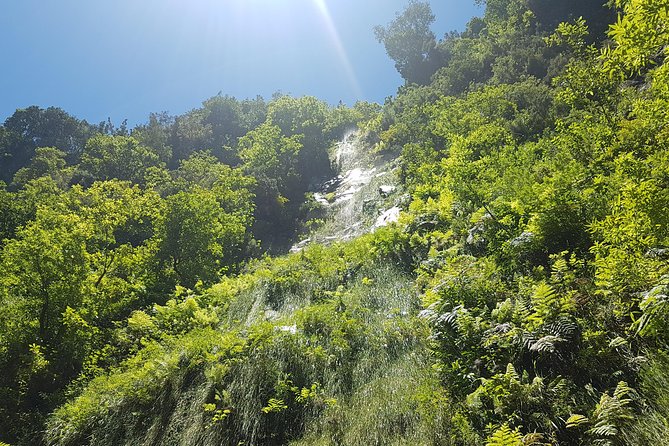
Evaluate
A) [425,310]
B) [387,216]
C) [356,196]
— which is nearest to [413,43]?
[356,196]

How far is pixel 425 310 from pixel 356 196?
1708 cm

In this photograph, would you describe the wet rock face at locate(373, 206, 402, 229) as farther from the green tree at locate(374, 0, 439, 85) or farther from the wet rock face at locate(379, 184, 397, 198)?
the green tree at locate(374, 0, 439, 85)

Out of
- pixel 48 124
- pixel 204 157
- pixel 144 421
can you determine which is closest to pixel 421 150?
pixel 144 421

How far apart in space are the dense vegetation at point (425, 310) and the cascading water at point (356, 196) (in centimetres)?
202

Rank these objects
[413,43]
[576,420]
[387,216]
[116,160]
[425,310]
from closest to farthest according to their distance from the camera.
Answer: [576,420] → [425,310] → [387,216] → [116,160] → [413,43]

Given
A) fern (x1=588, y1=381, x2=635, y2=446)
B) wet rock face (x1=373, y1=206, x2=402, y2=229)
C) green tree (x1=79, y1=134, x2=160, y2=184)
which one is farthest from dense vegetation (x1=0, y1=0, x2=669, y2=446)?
green tree (x1=79, y1=134, x2=160, y2=184)

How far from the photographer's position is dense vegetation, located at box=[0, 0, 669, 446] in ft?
14.3

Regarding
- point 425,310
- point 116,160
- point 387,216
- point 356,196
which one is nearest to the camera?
point 425,310

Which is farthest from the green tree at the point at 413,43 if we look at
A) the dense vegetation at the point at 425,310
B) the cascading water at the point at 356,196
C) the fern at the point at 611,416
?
the fern at the point at 611,416

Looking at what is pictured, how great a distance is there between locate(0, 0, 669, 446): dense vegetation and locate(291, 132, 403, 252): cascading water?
6.61 ft

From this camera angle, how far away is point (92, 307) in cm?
1210

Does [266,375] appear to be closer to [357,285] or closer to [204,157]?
[357,285]

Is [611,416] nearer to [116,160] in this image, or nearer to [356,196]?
[356,196]

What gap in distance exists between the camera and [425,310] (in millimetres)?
6344
